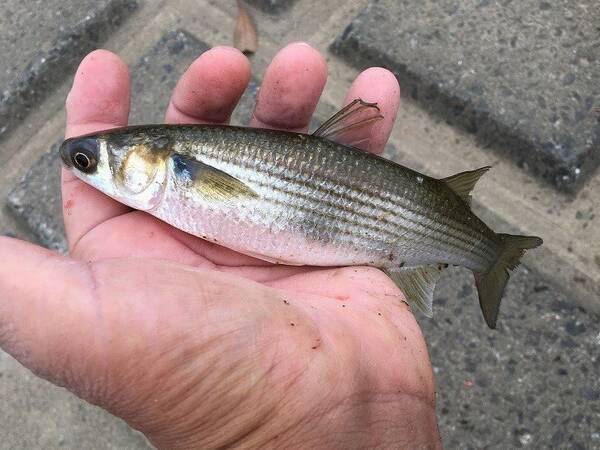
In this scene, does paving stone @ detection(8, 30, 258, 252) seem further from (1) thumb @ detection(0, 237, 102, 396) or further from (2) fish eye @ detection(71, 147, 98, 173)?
(1) thumb @ detection(0, 237, 102, 396)

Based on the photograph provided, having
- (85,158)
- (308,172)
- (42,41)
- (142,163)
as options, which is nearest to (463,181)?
(308,172)

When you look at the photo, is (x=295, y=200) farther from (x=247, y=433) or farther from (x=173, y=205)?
(x=247, y=433)

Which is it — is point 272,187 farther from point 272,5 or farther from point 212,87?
point 272,5

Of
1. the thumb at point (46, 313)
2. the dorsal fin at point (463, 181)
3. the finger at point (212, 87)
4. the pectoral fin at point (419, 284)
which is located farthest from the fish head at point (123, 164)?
the dorsal fin at point (463, 181)

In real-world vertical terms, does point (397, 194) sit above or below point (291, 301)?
above

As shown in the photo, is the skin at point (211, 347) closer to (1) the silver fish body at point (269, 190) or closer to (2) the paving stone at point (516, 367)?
(1) the silver fish body at point (269, 190)

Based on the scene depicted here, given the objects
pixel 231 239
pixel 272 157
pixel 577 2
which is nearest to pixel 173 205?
pixel 231 239
